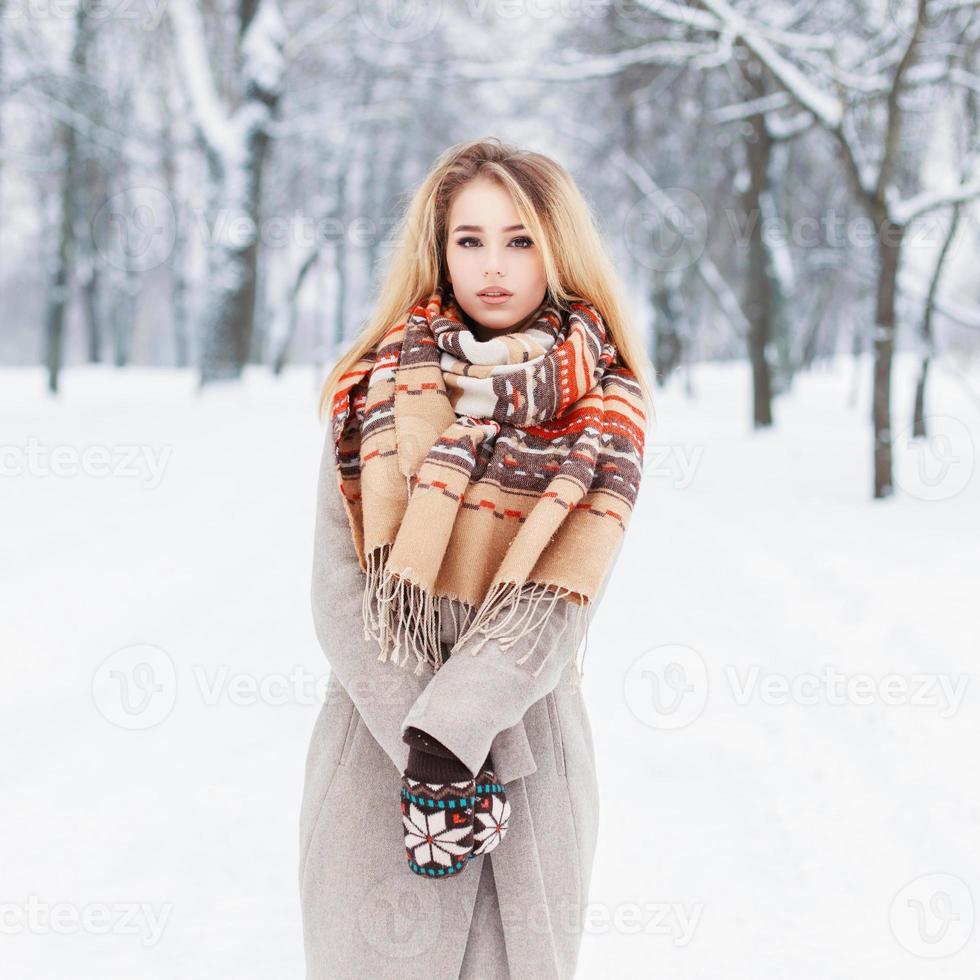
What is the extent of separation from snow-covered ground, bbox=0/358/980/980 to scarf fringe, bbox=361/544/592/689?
1.27m

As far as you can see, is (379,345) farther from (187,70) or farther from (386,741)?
(187,70)

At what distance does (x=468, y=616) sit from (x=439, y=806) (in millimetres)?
347

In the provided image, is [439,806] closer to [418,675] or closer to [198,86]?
[418,675]

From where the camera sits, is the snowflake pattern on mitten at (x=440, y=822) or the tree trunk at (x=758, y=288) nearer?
the snowflake pattern on mitten at (x=440, y=822)

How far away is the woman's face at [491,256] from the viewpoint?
6.10 feet

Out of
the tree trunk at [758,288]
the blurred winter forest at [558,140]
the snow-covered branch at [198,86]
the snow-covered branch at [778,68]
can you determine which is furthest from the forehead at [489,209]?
the tree trunk at [758,288]

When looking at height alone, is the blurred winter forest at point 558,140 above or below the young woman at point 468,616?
above

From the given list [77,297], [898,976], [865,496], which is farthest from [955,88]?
[77,297]

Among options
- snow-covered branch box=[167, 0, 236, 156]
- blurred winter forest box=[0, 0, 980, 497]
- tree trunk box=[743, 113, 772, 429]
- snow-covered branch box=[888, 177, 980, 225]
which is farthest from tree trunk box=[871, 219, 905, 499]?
snow-covered branch box=[167, 0, 236, 156]

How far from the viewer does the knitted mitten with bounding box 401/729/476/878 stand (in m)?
1.50

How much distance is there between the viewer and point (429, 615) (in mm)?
1646

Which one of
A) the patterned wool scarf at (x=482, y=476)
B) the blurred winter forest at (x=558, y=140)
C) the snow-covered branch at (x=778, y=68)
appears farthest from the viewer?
the blurred winter forest at (x=558, y=140)
